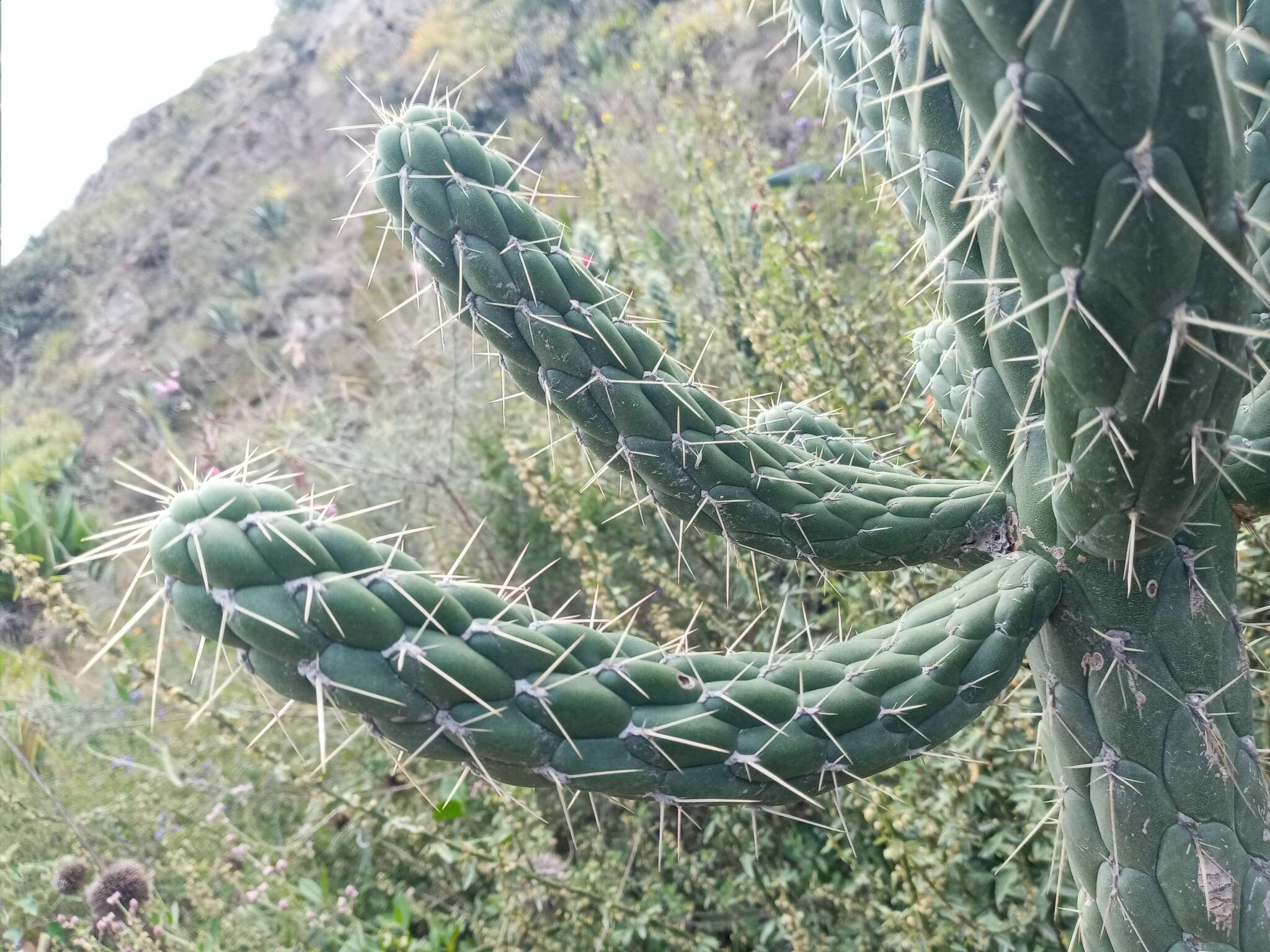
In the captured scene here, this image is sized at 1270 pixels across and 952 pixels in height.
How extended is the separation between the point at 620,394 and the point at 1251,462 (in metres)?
0.82

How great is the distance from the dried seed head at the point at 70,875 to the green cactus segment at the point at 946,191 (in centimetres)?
314

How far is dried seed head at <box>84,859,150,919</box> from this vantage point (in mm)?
2590

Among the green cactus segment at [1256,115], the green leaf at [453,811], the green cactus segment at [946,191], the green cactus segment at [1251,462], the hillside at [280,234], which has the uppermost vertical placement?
the hillside at [280,234]

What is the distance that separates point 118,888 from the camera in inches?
102

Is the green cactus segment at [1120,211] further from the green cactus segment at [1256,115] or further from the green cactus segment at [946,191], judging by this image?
the green cactus segment at [1256,115]

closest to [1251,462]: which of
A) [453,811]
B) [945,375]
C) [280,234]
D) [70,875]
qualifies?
[945,375]

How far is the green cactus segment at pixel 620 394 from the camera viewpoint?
3.79 feet

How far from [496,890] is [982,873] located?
57.6 inches

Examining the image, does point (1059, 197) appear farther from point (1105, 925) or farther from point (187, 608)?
point (1105, 925)

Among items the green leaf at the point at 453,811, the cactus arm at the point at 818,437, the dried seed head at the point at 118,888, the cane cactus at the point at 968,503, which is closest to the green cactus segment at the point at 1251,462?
the cane cactus at the point at 968,503

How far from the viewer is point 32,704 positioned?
13.2 ft

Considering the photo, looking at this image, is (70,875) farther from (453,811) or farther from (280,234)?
(280,234)

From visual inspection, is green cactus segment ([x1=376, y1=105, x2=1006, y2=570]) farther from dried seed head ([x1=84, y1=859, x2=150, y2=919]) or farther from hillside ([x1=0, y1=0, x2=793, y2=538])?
hillside ([x1=0, y1=0, x2=793, y2=538])

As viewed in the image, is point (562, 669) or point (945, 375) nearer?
point (562, 669)
